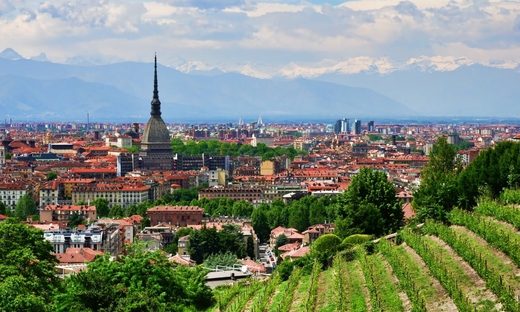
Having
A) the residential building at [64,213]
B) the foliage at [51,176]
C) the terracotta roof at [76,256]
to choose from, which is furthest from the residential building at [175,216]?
the foliage at [51,176]

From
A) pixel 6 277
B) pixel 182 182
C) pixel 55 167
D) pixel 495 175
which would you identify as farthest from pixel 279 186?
pixel 6 277

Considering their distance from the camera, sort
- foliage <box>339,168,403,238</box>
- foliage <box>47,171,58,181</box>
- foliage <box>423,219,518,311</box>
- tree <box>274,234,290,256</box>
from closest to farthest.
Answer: foliage <box>423,219,518,311</box>, foliage <box>339,168,403,238</box>, tree <box>274,234,290,256</box>, foliage <box>47,171,58,181</box>

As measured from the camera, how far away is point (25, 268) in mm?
23703

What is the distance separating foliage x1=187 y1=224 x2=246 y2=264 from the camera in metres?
48.8

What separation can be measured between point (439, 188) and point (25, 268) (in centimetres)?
1205

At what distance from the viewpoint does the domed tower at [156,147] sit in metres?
122

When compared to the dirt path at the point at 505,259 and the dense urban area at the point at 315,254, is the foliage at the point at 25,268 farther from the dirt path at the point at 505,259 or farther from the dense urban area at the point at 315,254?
the dirt path at the point at 505,259

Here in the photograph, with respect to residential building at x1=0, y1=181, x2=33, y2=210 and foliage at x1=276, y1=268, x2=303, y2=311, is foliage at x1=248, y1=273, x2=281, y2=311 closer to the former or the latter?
foliage at x1=276, y1=268, x2=303, y2=311

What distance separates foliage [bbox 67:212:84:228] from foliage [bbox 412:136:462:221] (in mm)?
24555

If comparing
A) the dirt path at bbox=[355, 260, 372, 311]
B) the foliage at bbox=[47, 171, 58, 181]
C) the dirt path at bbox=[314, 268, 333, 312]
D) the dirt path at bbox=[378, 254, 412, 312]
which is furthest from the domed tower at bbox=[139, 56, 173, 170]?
the dirt path at bbox=[378, 254, 412, 312]

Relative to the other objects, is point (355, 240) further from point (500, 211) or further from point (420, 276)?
point (420, 276)

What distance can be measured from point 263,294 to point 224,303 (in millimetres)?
1916

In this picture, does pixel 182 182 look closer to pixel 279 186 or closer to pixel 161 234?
pixel 279 186

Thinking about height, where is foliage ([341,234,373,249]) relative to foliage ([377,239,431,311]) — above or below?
below
